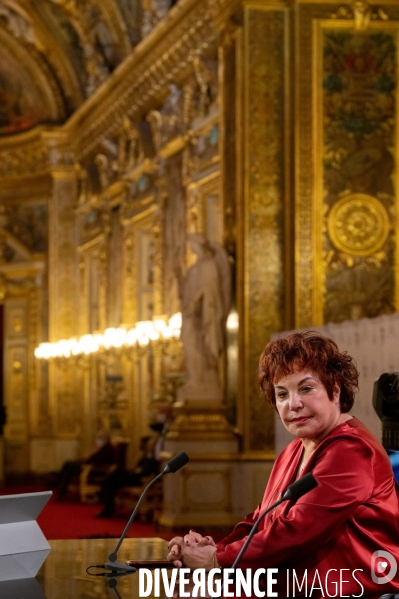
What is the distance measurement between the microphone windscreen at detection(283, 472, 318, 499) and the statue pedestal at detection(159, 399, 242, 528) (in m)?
9.65

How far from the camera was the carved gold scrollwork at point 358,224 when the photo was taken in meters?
12.7

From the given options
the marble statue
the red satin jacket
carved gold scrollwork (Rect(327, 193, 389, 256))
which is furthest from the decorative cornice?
the red satin jacket

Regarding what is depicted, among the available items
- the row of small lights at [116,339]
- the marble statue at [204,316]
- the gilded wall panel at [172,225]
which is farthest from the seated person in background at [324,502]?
the gilded wall panel at [172,225]

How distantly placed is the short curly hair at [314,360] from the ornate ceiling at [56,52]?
16.2 metres

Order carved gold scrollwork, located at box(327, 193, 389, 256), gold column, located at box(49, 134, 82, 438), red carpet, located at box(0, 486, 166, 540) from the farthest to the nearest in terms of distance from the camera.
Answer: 1. gold column, located at box(49, 134, 82, 438)
2. red carpet, located at box(0, 486, 166, 540)
3. carved gold scrollwork, located at box(327, 193, 389, 256)

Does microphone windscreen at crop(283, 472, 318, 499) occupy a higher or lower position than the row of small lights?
lower

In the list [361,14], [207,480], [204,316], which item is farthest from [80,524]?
[361,14]

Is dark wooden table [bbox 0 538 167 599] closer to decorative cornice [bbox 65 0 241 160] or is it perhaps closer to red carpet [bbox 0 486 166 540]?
red carpet [bbox 0 486 166 540]

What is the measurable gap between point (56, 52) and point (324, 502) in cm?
2021

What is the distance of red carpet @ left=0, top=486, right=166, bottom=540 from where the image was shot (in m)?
13.1

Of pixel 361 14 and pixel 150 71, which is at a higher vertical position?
pixel 150 71

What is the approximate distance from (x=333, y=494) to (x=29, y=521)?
122cm

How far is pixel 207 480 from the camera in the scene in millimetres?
12797

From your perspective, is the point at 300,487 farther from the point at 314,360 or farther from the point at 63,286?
the point at 63,286
